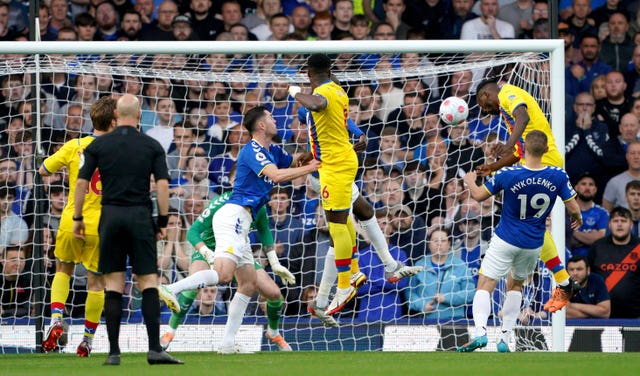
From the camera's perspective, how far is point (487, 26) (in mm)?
16375

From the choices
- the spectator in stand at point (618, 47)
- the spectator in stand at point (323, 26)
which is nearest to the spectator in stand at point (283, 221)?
the spectator in stand at point (323, 26)

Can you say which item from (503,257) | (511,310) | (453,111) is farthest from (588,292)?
(453,111)

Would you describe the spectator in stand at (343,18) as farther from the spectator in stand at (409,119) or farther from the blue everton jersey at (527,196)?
the blue everton jersey at (527,196)

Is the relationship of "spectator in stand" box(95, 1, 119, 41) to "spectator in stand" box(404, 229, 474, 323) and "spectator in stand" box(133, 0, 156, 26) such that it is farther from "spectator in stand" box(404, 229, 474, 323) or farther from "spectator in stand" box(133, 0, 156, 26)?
"spectator in stand" box(404, 229, 474, 323)

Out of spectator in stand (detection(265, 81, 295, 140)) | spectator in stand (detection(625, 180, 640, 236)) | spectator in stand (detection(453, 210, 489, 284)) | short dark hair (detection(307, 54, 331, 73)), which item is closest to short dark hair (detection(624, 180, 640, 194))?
spectator in stand (detection(625, 180, 640, 236))

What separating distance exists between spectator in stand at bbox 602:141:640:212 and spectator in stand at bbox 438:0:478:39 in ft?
9.11

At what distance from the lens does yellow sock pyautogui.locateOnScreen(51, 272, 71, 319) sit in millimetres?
11562

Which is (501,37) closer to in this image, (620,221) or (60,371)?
(620,221)

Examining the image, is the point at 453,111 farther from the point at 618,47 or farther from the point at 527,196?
the point at 618,47

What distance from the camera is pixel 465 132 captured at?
570 inches

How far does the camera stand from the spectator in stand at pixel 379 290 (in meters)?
13.9

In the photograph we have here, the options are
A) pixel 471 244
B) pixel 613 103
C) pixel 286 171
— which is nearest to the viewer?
pixel 286 171

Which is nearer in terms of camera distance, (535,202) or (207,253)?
(535,202)

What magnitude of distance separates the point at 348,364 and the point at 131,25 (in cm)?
786
